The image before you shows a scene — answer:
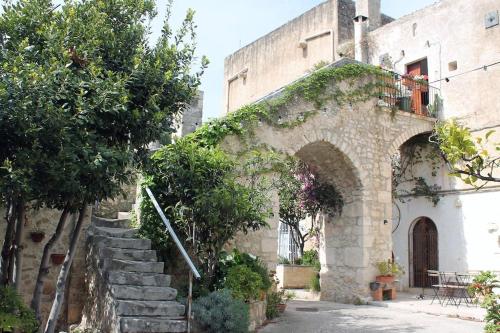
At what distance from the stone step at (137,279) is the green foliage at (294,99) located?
2847 mm

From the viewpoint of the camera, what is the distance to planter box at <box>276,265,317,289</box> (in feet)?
42.9

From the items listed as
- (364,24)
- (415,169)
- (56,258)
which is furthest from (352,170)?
(364,24)

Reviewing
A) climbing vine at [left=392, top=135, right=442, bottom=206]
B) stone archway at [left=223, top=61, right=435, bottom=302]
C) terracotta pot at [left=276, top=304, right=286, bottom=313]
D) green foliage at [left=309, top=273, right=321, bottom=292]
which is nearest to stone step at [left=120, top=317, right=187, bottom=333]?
terracotta pot at [left=276, top=304, right=286, bottom=313]

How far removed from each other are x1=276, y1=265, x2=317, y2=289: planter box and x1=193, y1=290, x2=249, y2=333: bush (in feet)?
22.8

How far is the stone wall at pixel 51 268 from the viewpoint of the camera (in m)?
6.95

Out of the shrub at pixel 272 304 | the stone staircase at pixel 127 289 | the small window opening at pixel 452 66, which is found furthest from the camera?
the small window opening at pixel 452 66

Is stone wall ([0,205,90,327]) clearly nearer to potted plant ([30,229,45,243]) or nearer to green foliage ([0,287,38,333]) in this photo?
potted plant ([30,229,45,243])

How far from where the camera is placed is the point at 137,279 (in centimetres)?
617

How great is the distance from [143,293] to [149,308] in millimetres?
279

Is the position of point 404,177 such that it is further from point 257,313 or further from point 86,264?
point 86,264

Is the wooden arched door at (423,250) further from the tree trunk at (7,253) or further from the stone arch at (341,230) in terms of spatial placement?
the tree trunk at (7,253)

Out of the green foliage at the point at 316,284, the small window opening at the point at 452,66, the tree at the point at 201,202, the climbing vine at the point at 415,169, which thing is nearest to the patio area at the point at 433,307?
the green foliage at the point at 316,284

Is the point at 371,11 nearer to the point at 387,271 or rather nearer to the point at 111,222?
the point at 387,271

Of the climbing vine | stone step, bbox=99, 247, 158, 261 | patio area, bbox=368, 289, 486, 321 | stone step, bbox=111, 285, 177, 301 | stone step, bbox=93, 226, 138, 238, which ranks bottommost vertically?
patio area, bbox=368, 289, 486, 321
